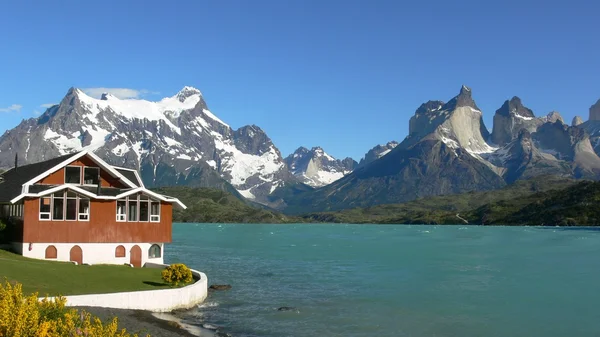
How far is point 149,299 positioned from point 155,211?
1827cm

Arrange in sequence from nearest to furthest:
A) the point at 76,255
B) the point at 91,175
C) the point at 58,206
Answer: the point at 58,206
the point at 76,255
the point at 91,175

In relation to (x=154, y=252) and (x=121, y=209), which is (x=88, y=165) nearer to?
(x=121, y=209)

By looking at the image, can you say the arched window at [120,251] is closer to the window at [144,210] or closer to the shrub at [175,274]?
the window at [144,210]

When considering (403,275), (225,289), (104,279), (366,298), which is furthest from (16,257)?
(403,275)

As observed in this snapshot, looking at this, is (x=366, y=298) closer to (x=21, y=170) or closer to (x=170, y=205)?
(x=170, y=205)

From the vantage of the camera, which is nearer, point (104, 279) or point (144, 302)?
point (144, 302)

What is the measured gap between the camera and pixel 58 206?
50781 millimetres

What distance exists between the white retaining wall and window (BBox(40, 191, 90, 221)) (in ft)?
42.5

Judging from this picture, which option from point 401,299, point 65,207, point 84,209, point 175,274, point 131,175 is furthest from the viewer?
point 131,175

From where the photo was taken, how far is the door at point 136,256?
178 ft

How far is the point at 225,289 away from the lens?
59.0 metres

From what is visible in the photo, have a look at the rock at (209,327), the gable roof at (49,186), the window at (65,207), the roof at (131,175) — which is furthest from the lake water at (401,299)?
the roof at (131,175)

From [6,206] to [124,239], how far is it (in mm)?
11948

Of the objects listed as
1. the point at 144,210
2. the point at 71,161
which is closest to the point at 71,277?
the point at 144,210
